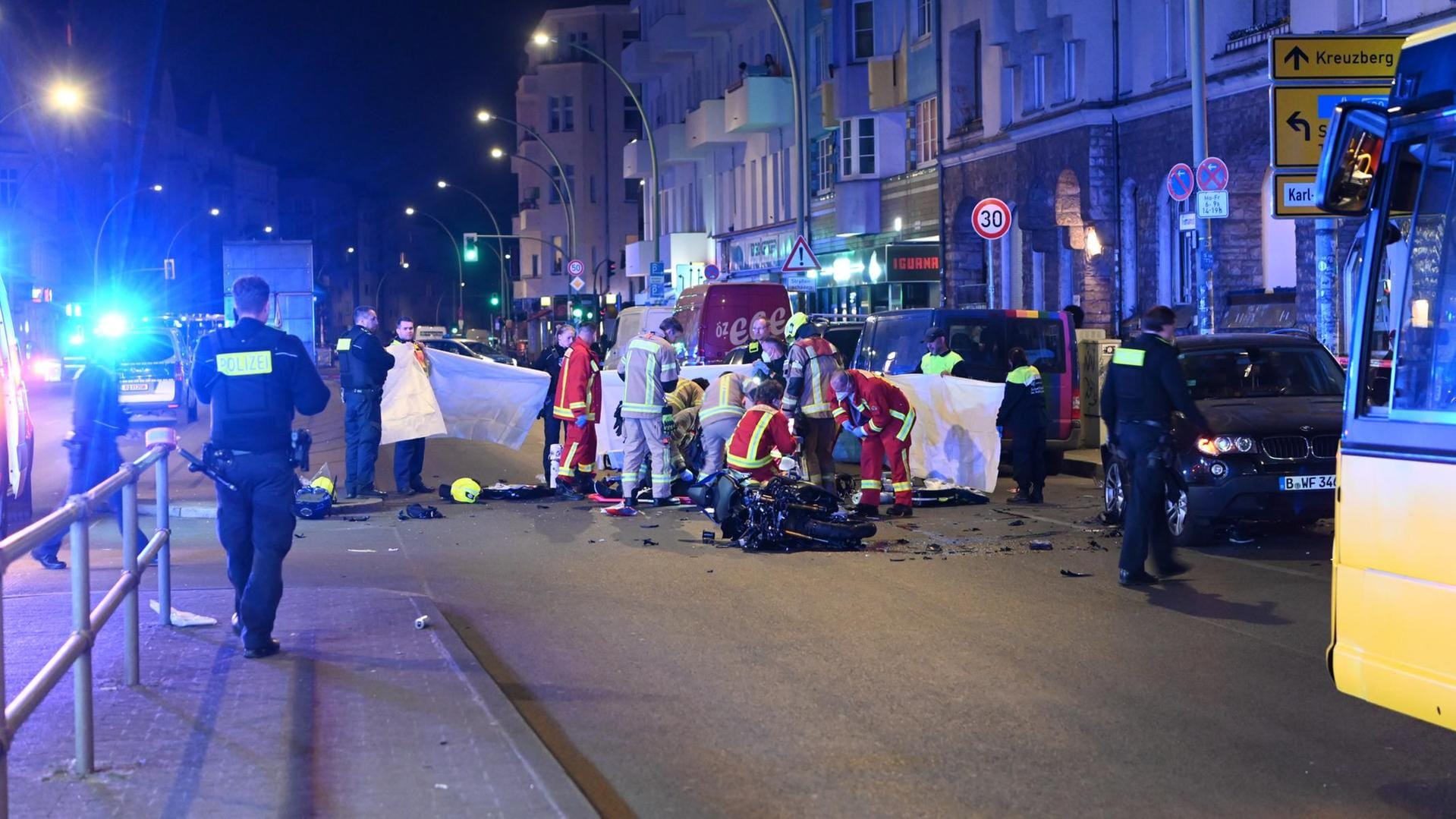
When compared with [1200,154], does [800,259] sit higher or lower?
lower

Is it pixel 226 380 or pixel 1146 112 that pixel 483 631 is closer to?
pixel 226 380

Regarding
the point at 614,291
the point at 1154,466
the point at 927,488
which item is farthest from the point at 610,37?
the point at 1154,466

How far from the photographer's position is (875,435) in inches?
582

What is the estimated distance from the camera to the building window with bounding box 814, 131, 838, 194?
45375 millimetres

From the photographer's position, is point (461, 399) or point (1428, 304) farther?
point (461, 399)

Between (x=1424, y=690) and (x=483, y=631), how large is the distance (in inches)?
216

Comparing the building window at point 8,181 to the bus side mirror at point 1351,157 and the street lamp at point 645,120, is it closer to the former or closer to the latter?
the street lamp at point 645,120

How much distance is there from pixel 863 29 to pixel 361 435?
28353mm

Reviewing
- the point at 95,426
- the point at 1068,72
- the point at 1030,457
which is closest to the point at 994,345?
the point at 1030,457

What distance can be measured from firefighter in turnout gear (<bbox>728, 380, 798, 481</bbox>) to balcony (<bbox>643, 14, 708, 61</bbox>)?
155 ft

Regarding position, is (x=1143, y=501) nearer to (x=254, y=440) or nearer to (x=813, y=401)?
(x=813, y=401)

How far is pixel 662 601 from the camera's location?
10250 mm

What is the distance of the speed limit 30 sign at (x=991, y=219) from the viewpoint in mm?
23438

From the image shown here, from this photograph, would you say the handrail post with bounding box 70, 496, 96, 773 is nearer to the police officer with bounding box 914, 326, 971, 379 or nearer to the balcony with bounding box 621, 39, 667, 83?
the police officer with bounding box 914, 326, 971, 379
